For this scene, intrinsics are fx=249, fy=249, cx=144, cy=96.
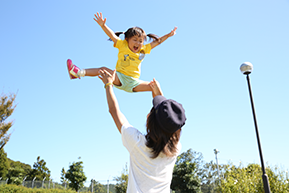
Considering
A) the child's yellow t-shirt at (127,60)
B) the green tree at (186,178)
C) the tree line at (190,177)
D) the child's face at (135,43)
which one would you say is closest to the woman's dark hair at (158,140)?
the child's yellow t-shirt at (127,60)

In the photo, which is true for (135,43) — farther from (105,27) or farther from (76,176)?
(76,176)

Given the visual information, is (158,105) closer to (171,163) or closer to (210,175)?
(171,163)

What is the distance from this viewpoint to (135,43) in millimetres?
4203

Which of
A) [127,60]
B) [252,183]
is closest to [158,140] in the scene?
[127,60]

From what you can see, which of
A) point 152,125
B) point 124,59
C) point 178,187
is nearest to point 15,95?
point 178,187

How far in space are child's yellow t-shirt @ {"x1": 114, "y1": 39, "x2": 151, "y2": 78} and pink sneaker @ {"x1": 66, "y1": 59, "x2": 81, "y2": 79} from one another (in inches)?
28.8

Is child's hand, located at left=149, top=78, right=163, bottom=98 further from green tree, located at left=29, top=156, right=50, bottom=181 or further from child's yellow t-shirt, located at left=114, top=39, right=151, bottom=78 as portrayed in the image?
green tree, located at left=29, top=156, right=50, bottom=181

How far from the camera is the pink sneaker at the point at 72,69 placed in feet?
14.2

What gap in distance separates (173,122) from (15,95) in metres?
20.3

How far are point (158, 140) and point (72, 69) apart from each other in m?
3.09

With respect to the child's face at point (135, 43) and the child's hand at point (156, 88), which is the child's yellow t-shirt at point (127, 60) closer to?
the child's face at point (135, 43)

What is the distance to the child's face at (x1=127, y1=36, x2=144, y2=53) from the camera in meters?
4.20

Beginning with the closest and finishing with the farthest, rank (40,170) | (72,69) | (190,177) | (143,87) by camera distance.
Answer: (143,87)
(72,69)
(190,177)
(40,170)

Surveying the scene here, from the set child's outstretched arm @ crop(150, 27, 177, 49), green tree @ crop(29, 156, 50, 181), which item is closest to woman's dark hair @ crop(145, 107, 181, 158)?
child's outstretched arm @ crop(150, 27, 177, 49)
